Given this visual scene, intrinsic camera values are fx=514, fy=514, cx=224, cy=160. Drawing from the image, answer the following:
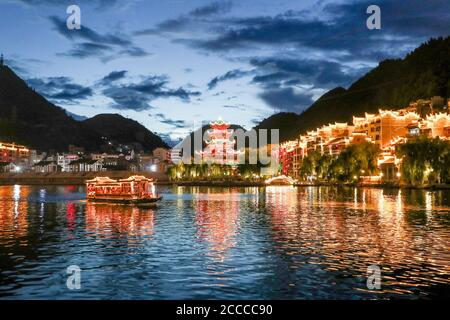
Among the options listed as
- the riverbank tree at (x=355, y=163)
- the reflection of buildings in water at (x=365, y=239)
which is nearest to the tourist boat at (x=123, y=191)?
Answer: the reflection of buildings in water at (x=365, y=239)

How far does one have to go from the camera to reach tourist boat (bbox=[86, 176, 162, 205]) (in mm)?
74750

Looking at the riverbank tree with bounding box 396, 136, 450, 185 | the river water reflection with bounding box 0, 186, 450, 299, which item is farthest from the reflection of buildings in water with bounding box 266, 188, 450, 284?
the riverbank tree with bounding box 396, 136, 450, 185

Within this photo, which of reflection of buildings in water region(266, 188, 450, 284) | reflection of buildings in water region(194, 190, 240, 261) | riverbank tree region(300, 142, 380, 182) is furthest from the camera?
riverbank tree region(300, 142, 380, 182)

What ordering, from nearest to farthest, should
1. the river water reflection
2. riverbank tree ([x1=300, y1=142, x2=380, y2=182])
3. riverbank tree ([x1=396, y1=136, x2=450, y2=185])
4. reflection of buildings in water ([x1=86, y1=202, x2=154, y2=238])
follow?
the river water reflection < reflection of buildings in water ([x1=86, y1=202, x2=154, y2=238]) < riverbank tree ([x1=396, y1=136, x2=450, y2=185]) < riverbank tree ([x1=300, y1=142, x2=380, y2=182])

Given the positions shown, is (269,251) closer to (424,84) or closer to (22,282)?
(22,282)

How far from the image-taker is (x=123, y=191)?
8131 cm

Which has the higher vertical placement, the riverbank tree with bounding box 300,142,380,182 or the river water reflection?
the riverbank tree with bounding box 300,142,380,182

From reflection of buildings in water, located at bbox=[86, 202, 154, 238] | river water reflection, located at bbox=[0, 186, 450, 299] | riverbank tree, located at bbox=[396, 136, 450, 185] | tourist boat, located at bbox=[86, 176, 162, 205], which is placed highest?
riverbank tree, located at bbox=[396, 136, 450, 185]

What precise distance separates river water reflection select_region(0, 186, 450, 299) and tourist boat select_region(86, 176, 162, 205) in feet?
77.4

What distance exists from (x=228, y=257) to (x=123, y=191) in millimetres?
54801

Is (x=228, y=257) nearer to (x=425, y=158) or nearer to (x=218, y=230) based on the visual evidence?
(x=218, y=230)

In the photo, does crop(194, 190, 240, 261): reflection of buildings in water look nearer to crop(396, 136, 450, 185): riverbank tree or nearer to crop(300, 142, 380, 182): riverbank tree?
crop(396, 136, 450, 185): riverbank tree
